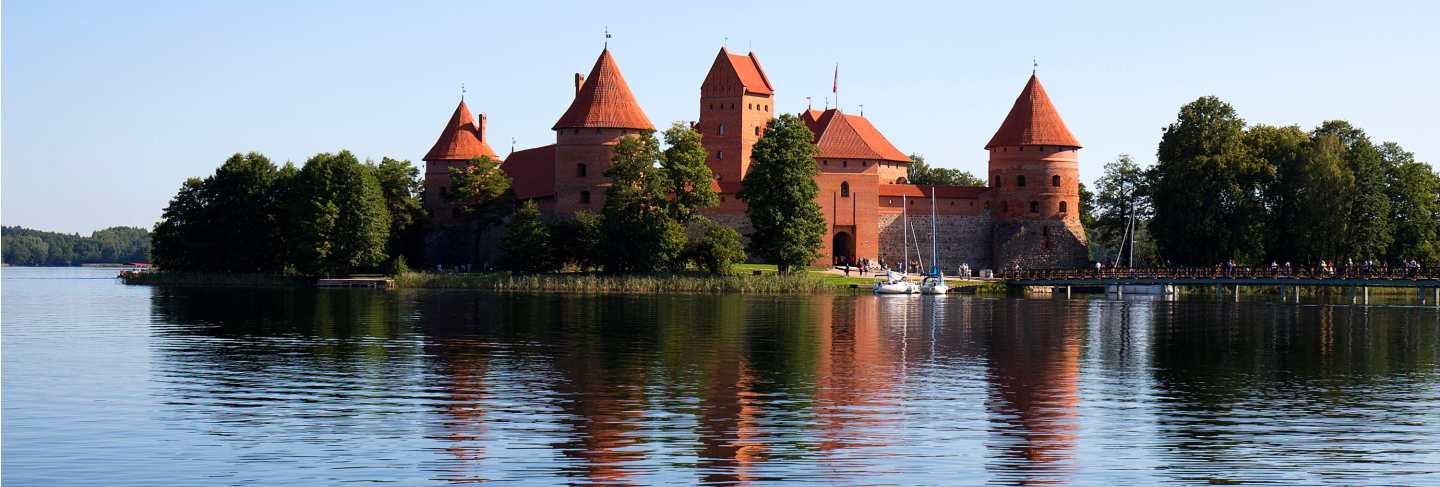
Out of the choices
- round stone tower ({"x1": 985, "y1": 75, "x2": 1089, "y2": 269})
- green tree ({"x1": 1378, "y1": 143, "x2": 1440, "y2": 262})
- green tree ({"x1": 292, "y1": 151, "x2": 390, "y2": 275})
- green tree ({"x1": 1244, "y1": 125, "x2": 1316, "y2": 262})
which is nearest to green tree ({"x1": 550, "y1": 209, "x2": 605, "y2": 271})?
green tree ({"x1": 292, "y1": 151, "x2": 390, "y2": 275})

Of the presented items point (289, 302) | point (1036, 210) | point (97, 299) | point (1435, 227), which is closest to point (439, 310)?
point (289, 302)

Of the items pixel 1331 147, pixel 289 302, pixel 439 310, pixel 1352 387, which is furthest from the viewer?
pixel 1331 147

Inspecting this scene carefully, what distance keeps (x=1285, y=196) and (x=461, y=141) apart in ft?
130

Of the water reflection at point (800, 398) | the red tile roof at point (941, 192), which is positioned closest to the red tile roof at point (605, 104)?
the red tile roof at point (941, 192)

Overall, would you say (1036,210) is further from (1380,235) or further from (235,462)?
(235,462)

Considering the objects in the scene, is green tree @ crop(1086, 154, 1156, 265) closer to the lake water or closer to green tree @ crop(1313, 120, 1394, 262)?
green tree @ crop(1313, 120, 1394, 262)

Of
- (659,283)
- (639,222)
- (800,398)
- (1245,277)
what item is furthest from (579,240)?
(800,398)

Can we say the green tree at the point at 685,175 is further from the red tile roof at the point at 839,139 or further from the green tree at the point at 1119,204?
the green tree at the point at 1119,204

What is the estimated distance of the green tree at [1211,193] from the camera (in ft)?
199

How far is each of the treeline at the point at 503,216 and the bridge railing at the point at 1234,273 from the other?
9.31 metres

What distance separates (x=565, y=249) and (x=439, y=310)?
19530 millimetres

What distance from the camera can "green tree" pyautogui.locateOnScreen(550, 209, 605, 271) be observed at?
202 ft

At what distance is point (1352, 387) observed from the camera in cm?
2330

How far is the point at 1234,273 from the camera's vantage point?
55719 millimetres
